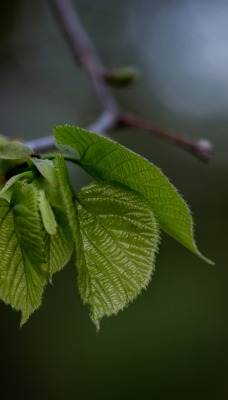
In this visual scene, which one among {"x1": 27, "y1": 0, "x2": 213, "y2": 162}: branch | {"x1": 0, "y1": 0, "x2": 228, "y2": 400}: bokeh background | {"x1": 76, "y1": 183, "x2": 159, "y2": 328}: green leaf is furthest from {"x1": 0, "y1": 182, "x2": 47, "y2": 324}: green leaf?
{"x1": 0, "y1": 0, "x2": 228, "y2": 400}: bokeh background

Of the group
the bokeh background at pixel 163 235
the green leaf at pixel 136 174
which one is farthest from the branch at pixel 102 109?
the bokeh background at pixel 163 235

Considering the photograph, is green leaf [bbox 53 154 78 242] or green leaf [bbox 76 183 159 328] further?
green leaf [bbox 76 183 159 328]

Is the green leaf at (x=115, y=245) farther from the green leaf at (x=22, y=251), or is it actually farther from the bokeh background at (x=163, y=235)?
the bokeh background at (x=163, y=235)

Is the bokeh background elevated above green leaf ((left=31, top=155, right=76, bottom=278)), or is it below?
below

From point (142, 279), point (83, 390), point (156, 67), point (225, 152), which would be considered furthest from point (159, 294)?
point (142, 279)

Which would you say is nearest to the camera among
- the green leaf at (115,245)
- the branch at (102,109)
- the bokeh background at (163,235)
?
the green leaf at (115,245)

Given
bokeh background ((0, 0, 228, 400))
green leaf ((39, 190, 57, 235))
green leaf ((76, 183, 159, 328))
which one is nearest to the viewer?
green leaf ((39, 190, 57, 235))

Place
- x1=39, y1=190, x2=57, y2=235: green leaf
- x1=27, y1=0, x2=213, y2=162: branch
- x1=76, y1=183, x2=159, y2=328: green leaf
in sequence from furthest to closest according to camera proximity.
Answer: x1=27, y1=0, x2=213, y2=162: branch
x1=76, y1=183, x2=159, y2=328: green leaf
x1=39, y1=190, x2=57, y2=235: green leaf

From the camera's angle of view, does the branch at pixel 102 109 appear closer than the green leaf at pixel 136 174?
No

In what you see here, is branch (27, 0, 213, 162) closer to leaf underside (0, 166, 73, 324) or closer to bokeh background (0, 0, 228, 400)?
leaf underside (0, 166, 73, 324)
